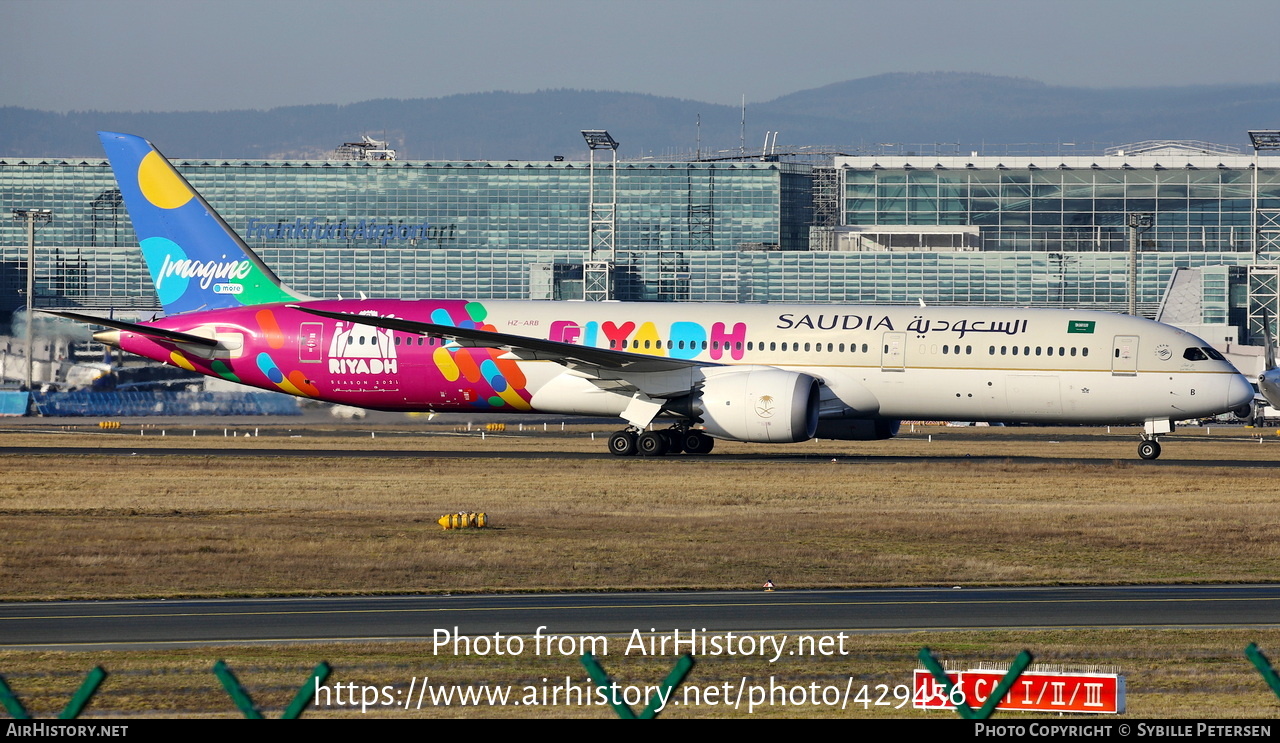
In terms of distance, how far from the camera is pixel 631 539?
24.4 m

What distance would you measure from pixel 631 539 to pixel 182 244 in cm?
2686

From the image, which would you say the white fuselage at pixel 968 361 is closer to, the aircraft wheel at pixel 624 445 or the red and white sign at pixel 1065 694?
the aircraft wheel at pixel 624 445

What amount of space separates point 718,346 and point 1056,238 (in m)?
95.4

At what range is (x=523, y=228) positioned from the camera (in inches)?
5448

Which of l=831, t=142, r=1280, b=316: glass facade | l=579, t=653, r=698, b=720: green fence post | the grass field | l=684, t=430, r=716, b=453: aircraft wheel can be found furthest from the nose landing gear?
l=831, t=142, r=1280, b=316: glass facade

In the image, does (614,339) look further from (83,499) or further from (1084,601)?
(1084,601)

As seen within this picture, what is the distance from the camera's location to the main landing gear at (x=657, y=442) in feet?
138

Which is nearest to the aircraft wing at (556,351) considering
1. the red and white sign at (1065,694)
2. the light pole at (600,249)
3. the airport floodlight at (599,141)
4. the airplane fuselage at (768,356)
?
the airplane fuselage at (768,356)

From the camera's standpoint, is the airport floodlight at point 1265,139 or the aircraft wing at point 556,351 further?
the airport floodlight at point 1265,139

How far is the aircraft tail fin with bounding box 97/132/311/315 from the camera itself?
151 feet

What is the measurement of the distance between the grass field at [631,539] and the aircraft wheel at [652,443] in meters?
0.55

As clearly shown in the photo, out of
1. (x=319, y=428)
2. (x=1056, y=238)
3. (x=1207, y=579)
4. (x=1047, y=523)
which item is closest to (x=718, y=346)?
(x=1047, y=523)

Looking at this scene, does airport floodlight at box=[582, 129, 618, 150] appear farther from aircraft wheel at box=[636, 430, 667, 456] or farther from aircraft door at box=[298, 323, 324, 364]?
aircraft wheel at box=[636, 430, 667, 456]

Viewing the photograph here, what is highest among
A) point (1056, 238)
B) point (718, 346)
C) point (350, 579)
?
point (1056, 238)
